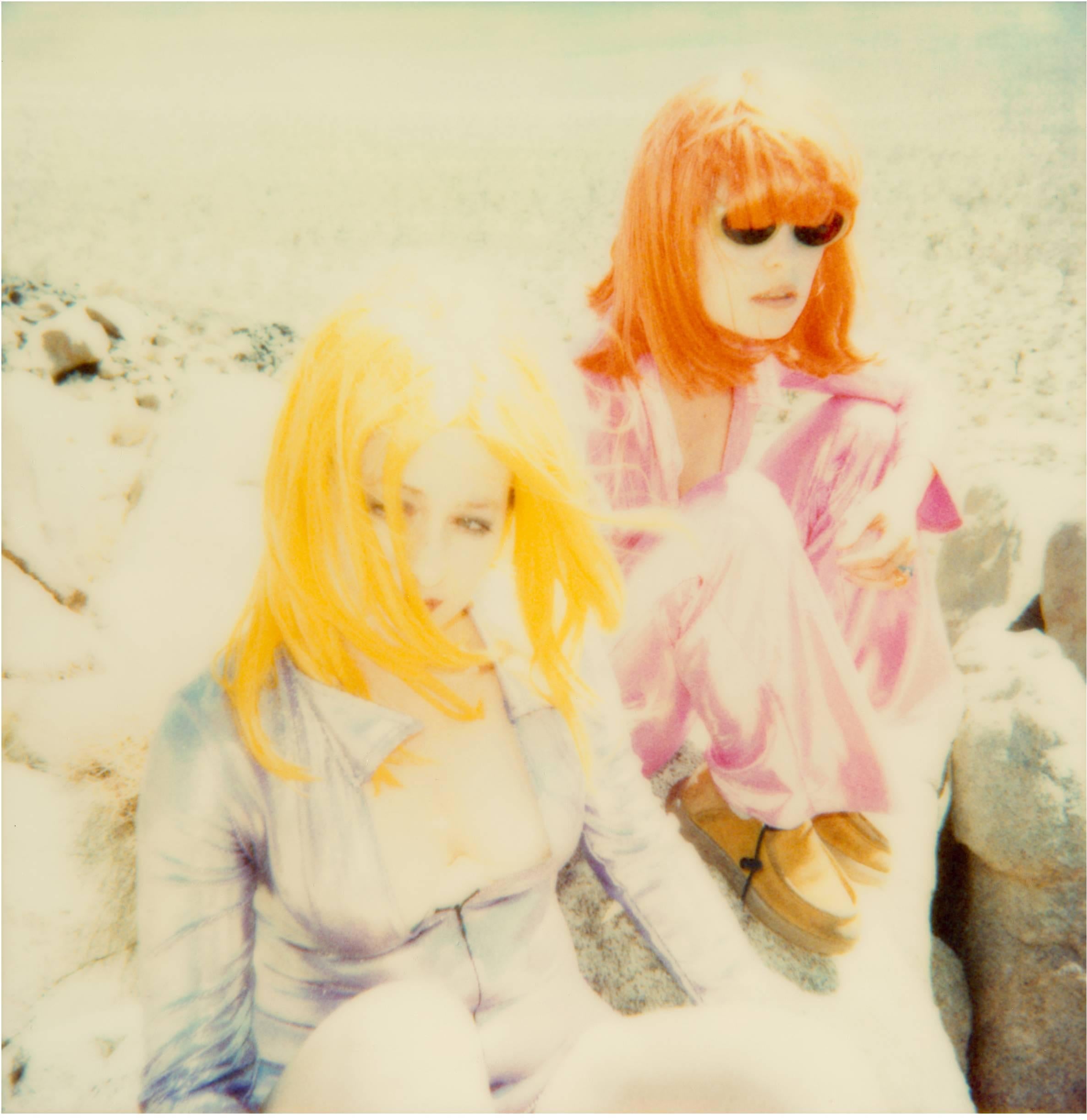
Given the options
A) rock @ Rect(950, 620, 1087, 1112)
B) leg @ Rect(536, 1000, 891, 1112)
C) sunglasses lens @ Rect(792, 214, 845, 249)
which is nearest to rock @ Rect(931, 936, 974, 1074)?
rock @ Rect(950, 620, 1087, 1112)

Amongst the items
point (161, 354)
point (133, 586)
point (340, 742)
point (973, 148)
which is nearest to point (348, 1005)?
point (340, 742)

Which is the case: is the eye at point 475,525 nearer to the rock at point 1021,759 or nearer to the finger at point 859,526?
the finger at point 859,526

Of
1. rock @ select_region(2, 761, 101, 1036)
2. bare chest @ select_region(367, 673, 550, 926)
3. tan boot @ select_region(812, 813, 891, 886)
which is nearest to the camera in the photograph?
bare chest @ select_region(367, 673, 550, 926)

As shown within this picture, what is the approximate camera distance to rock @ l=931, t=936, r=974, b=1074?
0.91 meters

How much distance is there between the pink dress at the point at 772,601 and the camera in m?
0.65

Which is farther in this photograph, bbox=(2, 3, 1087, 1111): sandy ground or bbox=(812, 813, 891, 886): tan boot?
bbox=(812, 813, 891, 886): tan boot

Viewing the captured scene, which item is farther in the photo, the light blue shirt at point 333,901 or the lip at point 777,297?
the lip at point 777,297

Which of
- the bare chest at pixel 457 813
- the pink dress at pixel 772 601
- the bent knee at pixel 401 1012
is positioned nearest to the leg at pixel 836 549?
the pink dress at pixel 772 601

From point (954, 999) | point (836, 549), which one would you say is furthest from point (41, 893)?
point (954, 999)

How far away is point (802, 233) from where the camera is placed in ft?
1.87

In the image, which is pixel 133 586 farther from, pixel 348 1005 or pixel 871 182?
pixel 871 182

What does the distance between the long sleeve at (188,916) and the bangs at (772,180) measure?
0.55 m

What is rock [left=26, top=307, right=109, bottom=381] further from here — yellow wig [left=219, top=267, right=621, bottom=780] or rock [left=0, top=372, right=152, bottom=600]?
yellow wig [left=219, top=267, right=621, bottom=780]

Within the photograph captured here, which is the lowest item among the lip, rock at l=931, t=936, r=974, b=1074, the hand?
rock at l=931, t=936, r=974, b=1074
